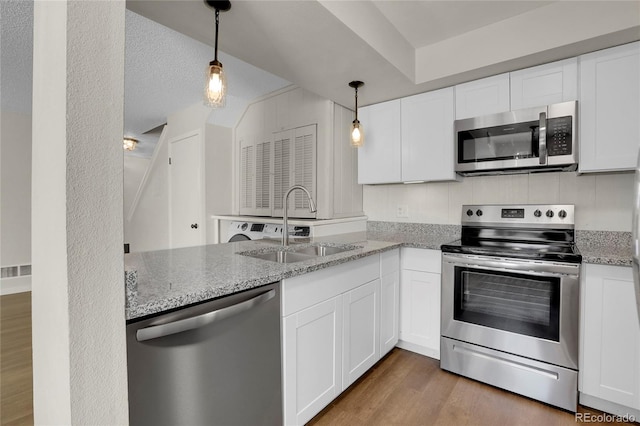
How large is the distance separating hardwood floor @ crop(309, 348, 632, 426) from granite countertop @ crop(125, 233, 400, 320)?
2.83 ft

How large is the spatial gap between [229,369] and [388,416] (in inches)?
40.9

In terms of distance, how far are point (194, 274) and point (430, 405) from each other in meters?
1.55

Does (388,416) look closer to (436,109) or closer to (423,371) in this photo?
(423,371)

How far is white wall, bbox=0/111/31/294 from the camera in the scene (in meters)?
4.41

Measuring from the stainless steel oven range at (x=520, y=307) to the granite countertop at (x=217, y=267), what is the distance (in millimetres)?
166

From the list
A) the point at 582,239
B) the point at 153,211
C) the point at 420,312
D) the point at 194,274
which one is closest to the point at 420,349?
the point at 420,312

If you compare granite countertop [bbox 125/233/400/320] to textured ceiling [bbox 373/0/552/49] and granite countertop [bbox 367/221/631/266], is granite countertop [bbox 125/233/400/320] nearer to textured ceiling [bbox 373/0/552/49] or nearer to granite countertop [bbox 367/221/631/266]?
granite countertop [bbox 367/221/631/266]

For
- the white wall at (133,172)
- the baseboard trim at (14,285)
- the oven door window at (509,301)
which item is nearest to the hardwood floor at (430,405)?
the oven door window at (509,301)

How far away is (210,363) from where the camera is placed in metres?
1.10

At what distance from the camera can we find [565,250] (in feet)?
6.29

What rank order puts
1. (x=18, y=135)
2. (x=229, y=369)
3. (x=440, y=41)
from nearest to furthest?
(x=229, y=369)
(x=440, y=41)
(x=18, y=135)

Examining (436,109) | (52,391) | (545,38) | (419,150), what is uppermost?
(545,38)

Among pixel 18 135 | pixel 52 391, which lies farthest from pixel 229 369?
pixel 18 135

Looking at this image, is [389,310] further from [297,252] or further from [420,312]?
[297,252]
